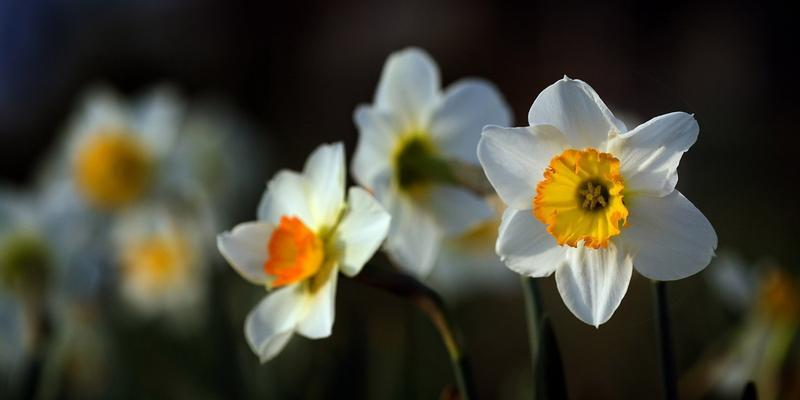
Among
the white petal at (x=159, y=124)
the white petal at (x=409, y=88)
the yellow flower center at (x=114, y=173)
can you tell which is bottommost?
the white petal at (x=409, y=88)

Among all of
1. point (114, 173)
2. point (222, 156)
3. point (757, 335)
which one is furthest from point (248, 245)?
point (222, 156)

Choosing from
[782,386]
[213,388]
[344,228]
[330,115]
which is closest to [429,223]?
[344,228]

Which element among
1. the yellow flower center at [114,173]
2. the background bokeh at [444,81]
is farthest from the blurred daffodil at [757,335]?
the yellow flower center at [114,173]

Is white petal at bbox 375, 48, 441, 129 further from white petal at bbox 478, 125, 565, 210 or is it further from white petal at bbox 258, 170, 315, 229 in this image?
white petal at bbox 478, 125, 565, 210

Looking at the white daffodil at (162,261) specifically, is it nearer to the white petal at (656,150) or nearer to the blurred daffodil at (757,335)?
the blurred daffodil at (757,335)

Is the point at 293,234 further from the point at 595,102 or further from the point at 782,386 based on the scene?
the point at 782,386

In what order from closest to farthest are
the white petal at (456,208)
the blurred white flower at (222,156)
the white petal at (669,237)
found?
the white petal at (669,237), the white petal at (456,208), the blurred white flower at (222,156)
